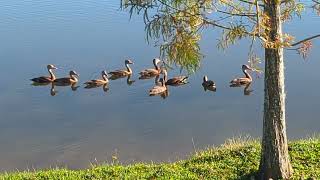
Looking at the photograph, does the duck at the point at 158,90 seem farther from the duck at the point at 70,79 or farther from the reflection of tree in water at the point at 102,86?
the duck at the point at 70,79

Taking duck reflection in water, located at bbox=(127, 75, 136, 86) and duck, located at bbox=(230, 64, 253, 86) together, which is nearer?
duck, located at bbox=(230, 64, 253, 86)

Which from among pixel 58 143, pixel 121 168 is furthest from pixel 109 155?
pixel 121 168

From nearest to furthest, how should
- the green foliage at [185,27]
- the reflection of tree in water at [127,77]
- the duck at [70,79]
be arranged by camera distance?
1. the green foliage at [185,27]
2. the duck at [70,79]
3. the reflection of tree in water at [127,77]

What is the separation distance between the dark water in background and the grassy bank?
2814 millimetres

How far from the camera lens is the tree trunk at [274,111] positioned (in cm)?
865

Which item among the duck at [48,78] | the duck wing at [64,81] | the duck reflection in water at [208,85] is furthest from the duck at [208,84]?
the duck at [48,78]

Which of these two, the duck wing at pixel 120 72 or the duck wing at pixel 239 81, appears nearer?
the duck wing at pixel 239 81

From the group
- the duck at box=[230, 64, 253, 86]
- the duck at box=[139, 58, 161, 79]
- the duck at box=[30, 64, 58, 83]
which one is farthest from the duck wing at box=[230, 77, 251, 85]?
the duck at box=[30, 64, 58, 83]

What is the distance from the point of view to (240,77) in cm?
2002

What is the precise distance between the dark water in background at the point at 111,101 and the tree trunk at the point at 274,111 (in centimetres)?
447

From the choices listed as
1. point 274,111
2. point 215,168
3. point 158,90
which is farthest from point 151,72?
point 274,111

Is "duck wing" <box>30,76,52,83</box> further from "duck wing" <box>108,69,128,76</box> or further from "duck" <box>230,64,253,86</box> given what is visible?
"duck" <box>230,64,253,86</box>

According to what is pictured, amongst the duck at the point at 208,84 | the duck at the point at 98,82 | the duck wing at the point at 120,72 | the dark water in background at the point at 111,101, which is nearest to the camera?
the dark water in background at the point at 111,101

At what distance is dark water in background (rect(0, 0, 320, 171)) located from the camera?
48.0 feet
